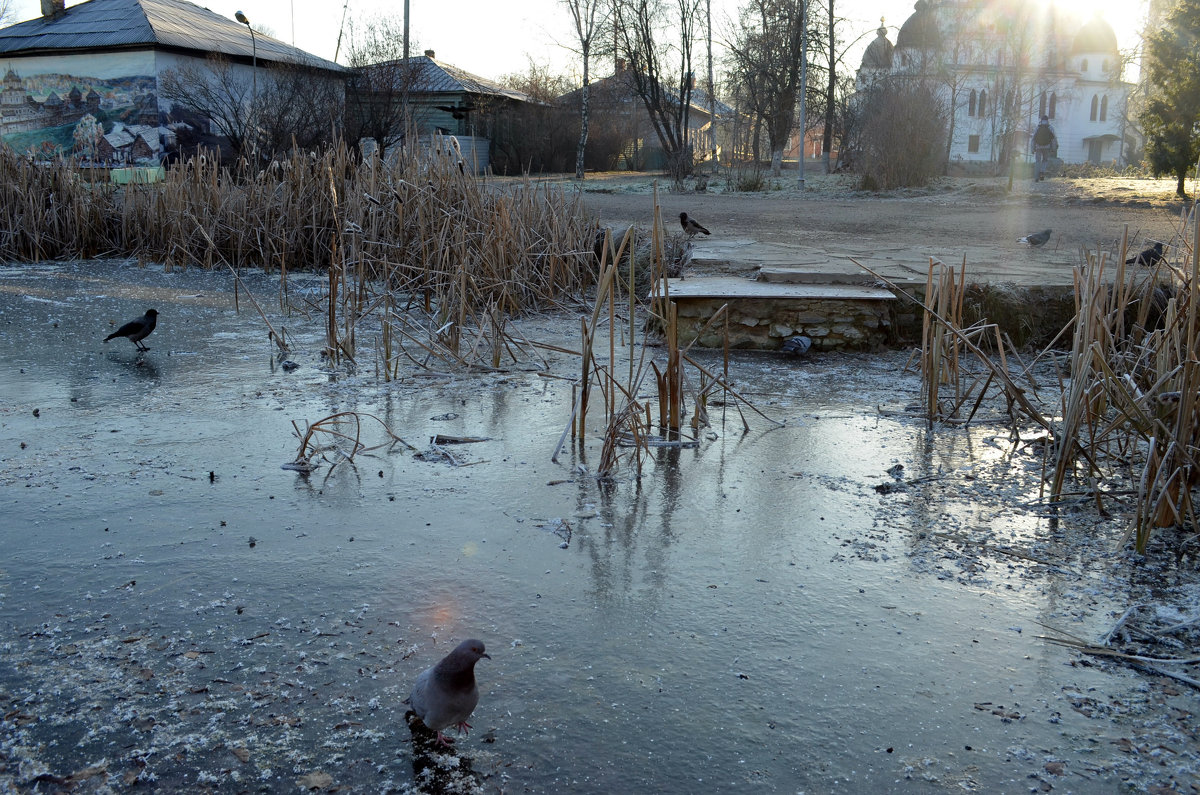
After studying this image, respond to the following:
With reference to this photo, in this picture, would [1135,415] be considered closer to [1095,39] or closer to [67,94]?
[67,94]

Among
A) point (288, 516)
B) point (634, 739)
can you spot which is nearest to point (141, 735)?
point (634, 739)

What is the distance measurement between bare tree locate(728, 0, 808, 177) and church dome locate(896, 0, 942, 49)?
26.2ft

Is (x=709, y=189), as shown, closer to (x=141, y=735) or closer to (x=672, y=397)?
(x=672, y=397)

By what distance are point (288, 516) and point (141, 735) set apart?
1.40 metres

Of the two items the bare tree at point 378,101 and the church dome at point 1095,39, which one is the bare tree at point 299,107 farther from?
the church dome at point 1095,39

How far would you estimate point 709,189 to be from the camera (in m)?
22.6

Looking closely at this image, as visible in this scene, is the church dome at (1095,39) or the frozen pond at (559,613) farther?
the church dome at (1095,39)

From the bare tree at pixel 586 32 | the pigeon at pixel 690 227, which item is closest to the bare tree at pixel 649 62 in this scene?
the bare tree at pixel 586 32

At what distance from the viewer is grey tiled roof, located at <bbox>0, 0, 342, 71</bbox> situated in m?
23.8

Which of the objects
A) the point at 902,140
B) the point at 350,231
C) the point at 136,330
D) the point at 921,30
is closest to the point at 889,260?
the point at 350,231

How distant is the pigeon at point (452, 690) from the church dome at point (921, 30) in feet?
125

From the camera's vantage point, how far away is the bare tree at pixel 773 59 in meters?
30.5

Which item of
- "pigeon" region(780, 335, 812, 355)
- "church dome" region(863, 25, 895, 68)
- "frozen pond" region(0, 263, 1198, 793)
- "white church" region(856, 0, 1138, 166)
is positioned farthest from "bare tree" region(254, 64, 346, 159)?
"church dome" region(863, 25, 895, 68)

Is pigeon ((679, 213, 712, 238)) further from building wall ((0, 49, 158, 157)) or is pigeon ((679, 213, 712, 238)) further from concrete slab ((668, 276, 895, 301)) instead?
building wall ((0, 49, 158, 157))
